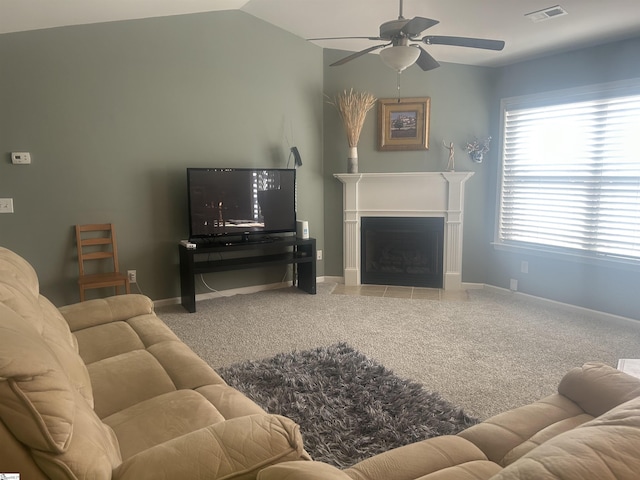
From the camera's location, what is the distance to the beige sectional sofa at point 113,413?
96cm

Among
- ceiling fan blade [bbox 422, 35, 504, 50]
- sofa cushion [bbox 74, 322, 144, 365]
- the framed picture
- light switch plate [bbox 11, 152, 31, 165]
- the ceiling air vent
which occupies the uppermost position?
the ceiling air vent

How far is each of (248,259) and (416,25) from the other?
112 inches

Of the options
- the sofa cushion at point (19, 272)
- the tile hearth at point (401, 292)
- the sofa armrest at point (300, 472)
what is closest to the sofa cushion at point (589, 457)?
the sofa armrest at point (300, 472)

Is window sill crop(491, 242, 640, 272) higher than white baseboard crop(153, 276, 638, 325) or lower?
higher

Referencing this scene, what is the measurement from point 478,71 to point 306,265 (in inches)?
110

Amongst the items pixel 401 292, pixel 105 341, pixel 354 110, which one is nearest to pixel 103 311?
pixel 105 341

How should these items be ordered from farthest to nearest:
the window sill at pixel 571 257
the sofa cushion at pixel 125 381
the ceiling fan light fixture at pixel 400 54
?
the window sill at pixel 571 257 → the ceiling fan light fixture at pixel 400 54 → the sofa cushion at pixel 125 381

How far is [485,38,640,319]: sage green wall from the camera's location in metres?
4.02

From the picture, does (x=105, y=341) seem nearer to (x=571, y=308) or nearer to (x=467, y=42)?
(x=467, y=42)

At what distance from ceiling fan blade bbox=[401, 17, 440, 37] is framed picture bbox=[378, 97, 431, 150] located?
2.33m

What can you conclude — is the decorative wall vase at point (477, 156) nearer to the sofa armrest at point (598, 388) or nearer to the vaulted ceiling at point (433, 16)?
the vaulted ceiling at point (433, 16)

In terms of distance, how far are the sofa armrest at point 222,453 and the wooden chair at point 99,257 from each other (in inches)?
121

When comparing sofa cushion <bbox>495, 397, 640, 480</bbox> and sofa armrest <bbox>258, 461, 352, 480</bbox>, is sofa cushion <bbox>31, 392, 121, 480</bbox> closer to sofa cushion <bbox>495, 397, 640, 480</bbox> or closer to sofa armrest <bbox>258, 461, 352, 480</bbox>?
sofa armrest <bbox>258, 461, 352, 480</bbox>

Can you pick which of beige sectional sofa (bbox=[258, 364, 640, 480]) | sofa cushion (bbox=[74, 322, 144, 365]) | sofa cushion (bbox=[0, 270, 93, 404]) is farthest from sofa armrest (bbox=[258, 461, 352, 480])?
sofa cushion (bbox=[74, 322, 144, 365])
